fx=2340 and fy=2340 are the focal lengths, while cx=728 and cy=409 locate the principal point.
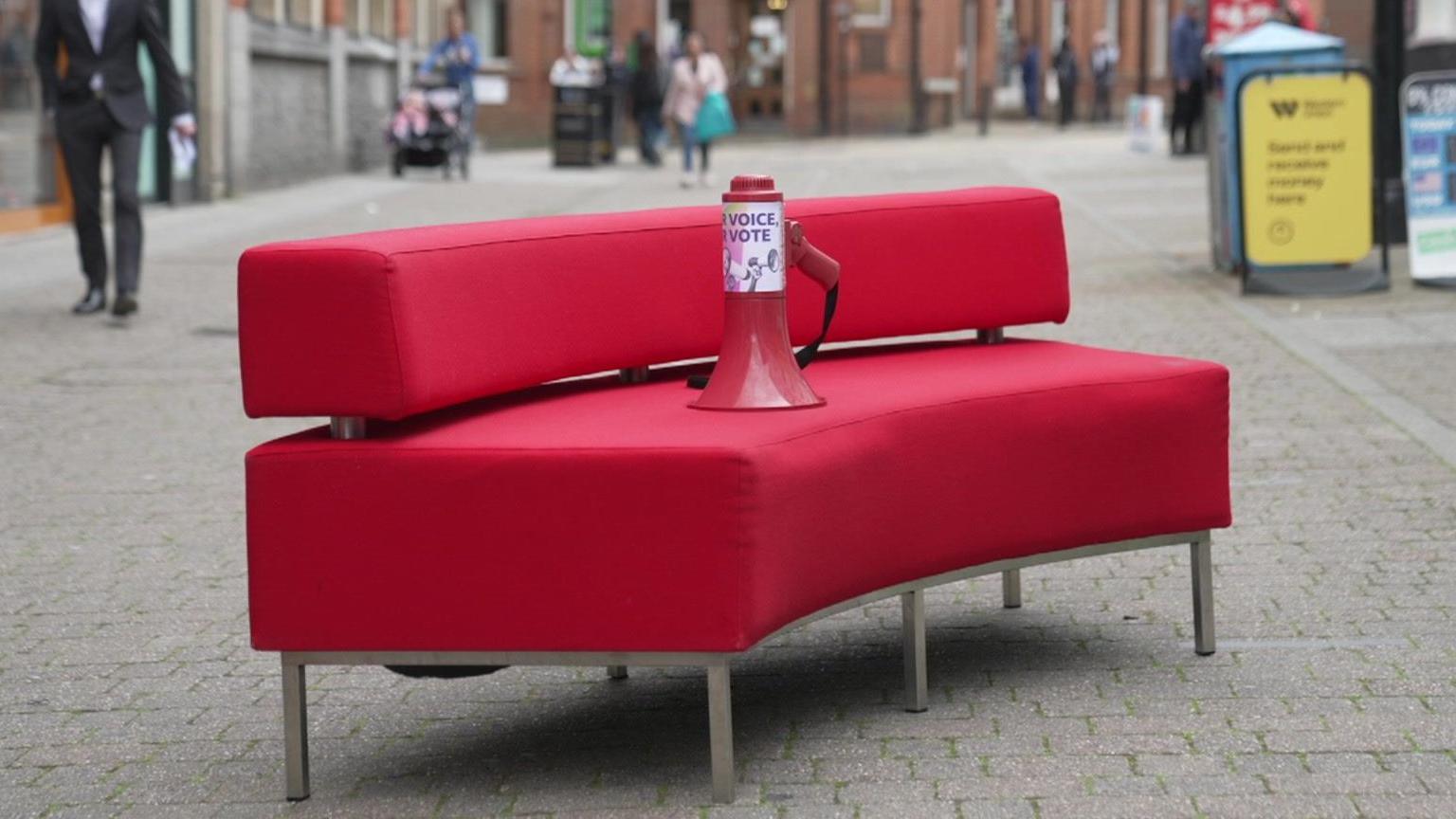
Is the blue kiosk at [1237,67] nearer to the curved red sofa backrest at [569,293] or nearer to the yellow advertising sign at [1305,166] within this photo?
the yellow advertising sign at [1305,166]

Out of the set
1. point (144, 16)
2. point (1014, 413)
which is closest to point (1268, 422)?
point (1014, 413)

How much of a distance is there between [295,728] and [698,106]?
893 inches

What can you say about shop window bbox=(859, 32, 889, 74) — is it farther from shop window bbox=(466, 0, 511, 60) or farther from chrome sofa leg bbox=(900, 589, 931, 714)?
chrome sofa leg bbox=(900, 589, 931, 714)

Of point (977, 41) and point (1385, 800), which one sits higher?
point (977, 41)

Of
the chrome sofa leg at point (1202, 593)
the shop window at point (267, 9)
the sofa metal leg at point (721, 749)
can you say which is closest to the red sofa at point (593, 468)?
the sofa metal leg at point (721, 749)

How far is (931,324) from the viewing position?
5379 mm

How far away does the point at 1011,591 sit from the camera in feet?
18.6

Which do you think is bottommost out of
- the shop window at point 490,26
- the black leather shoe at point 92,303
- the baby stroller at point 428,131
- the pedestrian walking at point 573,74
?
the black leather shoe at point 92,303

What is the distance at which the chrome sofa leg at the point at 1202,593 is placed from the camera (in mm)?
5078

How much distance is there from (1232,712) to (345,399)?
1.86 metres

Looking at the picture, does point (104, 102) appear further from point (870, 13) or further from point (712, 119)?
point (870, 13)

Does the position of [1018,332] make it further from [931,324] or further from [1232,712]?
[1232,712]

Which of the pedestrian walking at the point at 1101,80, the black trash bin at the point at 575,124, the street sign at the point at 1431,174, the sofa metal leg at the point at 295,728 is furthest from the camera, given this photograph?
the pedestrian walking at the point at 1101,80

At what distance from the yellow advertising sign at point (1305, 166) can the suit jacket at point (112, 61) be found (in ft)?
18.9
